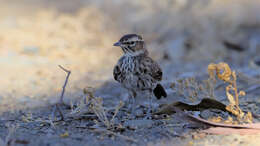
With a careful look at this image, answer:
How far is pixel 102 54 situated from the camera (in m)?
9.97

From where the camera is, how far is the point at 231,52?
9.55 meters

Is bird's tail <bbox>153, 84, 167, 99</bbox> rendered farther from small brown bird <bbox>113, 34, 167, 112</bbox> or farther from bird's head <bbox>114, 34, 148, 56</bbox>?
bird's head <bbox>114, 34, 148, 56</bbox>

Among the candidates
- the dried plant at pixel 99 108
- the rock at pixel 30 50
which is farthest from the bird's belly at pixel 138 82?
the rock at pixel 30 50

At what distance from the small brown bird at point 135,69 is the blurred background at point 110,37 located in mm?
1899

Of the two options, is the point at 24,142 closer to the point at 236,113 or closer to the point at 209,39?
the point at 236,113

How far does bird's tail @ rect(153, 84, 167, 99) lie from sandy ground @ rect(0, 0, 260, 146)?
121 millimetres

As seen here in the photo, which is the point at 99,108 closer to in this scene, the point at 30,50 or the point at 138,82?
the point at 138,82

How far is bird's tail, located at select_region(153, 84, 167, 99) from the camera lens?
5801 mm

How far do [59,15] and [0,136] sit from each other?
27.7 feet

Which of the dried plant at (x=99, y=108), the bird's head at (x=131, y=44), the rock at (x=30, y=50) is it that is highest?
the rock at (x=30, y=50)

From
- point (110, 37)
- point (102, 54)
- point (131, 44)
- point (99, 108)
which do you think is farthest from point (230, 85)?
point (110, 37)

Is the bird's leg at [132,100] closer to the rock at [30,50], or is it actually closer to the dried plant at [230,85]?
the dried plant at [230,85]

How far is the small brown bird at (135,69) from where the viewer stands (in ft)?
17.4

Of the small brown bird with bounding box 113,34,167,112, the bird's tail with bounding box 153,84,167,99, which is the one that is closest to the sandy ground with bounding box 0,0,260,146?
the bird's tail with bounding box 153,84,167,99
